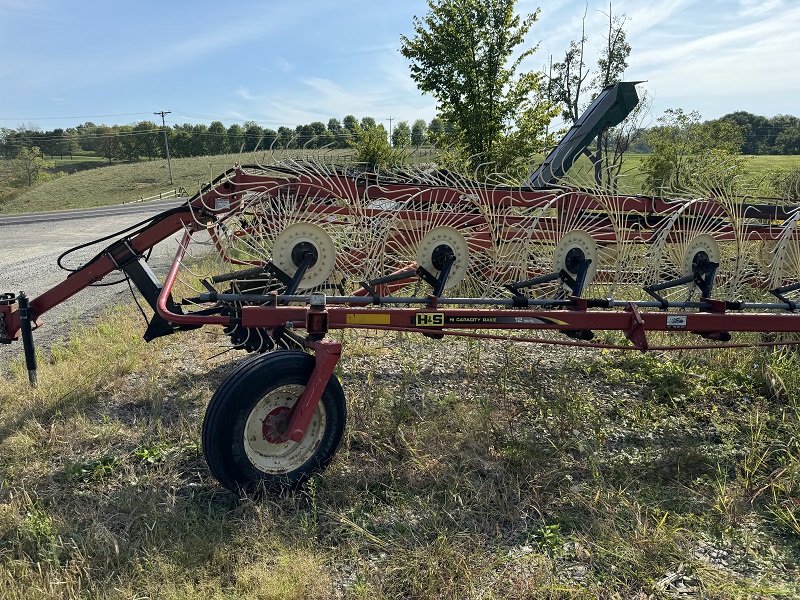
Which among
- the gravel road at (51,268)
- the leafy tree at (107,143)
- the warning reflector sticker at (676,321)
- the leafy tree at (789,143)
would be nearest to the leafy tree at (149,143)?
the leafy tree at (107,143)

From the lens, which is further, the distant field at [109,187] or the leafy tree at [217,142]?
the leafy tree at [217,142]

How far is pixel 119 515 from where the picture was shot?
2918 millimetres

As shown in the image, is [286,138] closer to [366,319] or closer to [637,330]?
[366,319]

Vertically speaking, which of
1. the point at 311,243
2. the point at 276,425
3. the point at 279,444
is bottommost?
the point at 279,444

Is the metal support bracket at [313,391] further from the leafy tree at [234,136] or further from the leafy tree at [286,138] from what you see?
the leafy tree at [234,136]

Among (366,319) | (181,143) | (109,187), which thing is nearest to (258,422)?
(366,319)

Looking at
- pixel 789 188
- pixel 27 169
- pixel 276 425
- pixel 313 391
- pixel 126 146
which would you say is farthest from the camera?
pixel 126 146

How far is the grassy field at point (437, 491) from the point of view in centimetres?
249

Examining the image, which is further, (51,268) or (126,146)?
(126,146)

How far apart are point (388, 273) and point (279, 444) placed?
1490 millimetres

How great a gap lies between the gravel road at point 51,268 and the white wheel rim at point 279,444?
381cm

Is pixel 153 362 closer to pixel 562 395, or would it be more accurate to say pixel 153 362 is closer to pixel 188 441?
pixel 188 441

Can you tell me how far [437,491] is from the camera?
124 inches

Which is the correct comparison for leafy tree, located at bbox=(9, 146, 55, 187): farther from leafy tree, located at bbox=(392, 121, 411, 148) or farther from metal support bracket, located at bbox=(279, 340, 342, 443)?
metal support bracket, located at bbox=(279, 340, 342, 443)
